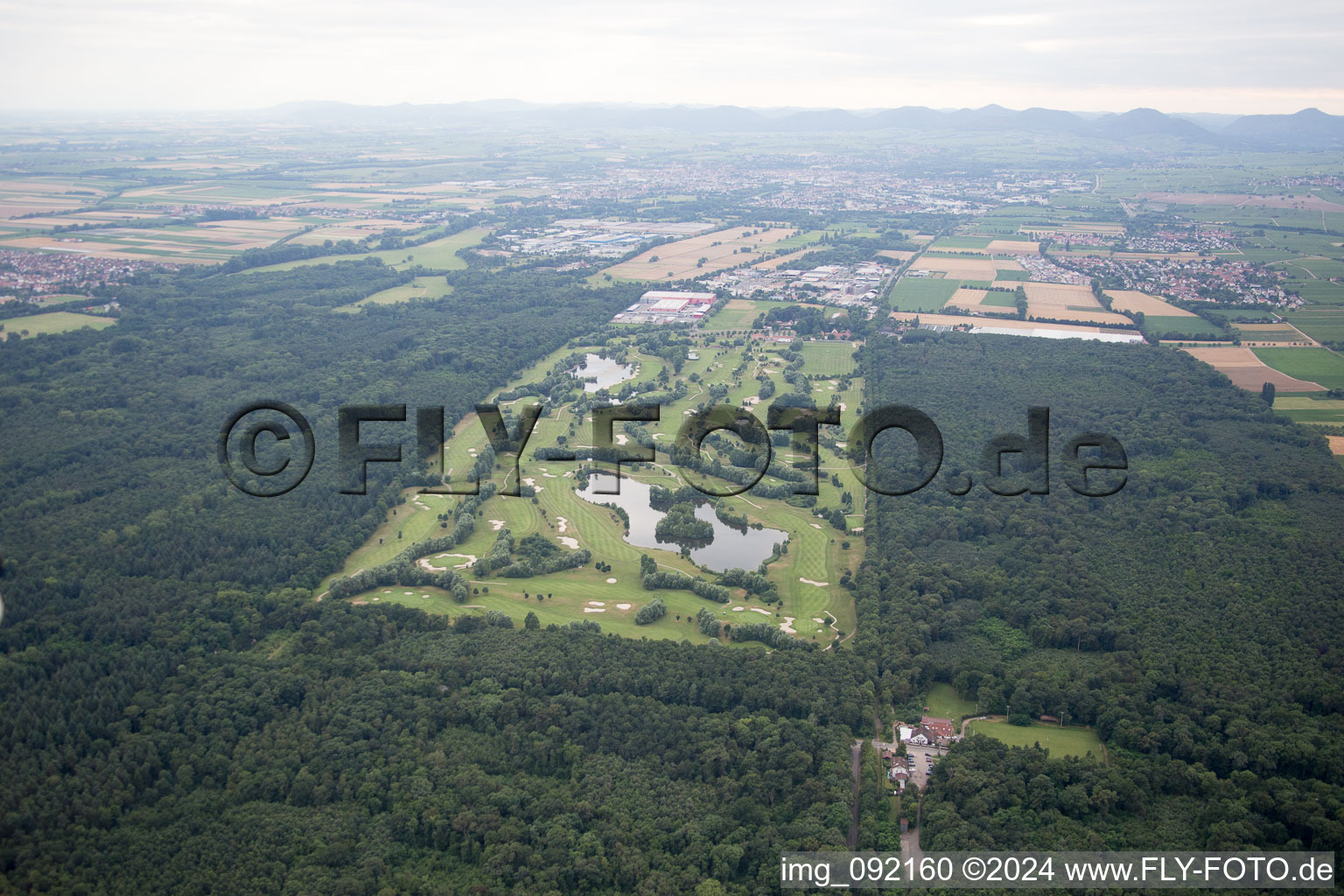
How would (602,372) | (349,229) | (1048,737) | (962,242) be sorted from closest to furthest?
(1048,737)
(602,372)
(349,229)
(962,242)

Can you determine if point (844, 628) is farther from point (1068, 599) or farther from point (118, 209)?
point (118, 209)

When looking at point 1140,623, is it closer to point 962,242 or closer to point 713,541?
point 713,541

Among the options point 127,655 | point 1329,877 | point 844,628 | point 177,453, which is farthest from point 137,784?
point 1329,877

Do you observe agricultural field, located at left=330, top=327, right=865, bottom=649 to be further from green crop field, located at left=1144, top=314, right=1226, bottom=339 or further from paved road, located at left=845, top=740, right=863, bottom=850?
green crop field, located at left=1144, top=314, right=1226, bottom=339

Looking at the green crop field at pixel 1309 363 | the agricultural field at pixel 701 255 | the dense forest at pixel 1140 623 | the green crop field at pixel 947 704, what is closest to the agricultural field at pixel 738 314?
the agricultural field at pixel 701 255

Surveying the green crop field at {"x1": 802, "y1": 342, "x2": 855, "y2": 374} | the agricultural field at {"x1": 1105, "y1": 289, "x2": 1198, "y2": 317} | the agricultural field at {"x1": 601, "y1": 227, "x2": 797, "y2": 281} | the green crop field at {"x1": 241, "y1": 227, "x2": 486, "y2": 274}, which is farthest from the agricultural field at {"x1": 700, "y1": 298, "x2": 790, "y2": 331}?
the green crop field at {"x1": 241, "y1": 227, "x2": 486, "y2": 274}

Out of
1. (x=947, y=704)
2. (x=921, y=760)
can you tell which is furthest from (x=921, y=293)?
(x=921, y=760)

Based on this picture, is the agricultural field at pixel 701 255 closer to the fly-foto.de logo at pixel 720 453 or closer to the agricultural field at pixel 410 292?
the agricultural field at pixel 410 292
